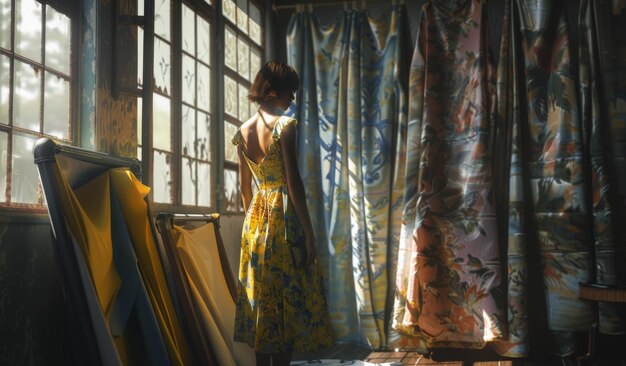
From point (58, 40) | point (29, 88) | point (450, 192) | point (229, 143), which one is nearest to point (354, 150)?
point (450, 192)

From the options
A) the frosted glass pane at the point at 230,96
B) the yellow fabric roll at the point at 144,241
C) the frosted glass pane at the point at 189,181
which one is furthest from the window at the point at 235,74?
the yellow fabric roll at the point at 144,241

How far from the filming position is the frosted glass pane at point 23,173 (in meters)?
1.86

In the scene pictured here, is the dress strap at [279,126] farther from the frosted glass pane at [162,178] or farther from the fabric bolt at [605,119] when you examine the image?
the fabric bolt at [605,119]

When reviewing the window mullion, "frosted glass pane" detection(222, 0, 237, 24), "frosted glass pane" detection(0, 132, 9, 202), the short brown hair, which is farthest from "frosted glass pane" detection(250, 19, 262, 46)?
"frosted glass pane" detection(0, 132, 9, 202)

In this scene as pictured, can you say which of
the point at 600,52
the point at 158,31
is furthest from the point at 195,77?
the point at 600,52

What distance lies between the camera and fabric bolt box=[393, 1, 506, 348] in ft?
11.7

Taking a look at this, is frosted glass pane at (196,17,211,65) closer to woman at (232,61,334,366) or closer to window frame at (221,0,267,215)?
window frame at (221,0,267,215)

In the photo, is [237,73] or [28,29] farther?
[237,73]

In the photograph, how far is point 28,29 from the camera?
195cm

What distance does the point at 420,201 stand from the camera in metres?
3.67

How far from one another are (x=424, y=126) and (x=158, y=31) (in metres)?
1.62

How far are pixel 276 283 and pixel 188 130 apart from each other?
94cm

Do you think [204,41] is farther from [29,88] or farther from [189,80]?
[29,88]

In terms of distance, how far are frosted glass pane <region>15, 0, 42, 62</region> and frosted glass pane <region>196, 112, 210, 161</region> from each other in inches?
46.0
